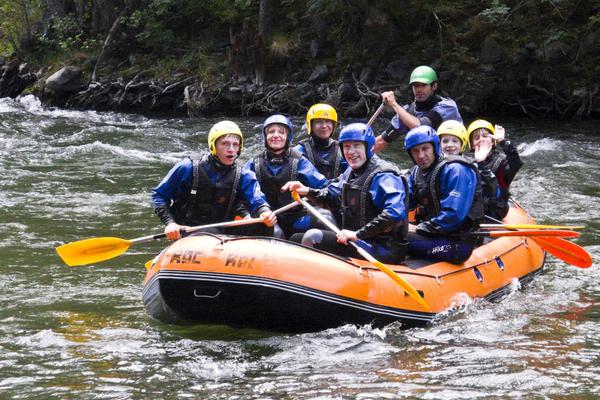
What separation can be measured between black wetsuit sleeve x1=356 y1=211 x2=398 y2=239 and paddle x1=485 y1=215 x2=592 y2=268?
188 cm

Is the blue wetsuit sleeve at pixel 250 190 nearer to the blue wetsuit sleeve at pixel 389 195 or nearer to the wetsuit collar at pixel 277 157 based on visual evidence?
the wetsuit collar at pixel 277 157

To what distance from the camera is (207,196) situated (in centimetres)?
652

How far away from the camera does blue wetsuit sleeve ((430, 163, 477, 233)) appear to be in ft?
20.7

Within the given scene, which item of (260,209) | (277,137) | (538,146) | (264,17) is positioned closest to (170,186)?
(260,209)

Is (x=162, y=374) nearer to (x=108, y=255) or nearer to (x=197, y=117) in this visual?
(x=108, y=255)

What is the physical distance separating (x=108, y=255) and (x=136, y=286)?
2.31ft

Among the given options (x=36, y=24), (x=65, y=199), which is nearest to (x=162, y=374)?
(x=65, y=199)

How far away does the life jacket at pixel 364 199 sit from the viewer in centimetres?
611

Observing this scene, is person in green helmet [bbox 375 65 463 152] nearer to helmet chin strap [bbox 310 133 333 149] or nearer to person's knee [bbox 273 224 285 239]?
helmet chin strap [bbox 310 133 333 149]

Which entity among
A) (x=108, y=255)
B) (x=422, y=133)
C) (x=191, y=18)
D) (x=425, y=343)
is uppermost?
(x=191, y=18)

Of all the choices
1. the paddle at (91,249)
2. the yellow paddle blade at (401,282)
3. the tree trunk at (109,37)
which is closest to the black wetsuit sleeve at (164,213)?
the paddle at (91,249)

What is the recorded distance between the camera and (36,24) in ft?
80.5

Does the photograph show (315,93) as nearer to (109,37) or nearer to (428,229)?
(109,37)

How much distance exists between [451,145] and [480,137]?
102 cm
